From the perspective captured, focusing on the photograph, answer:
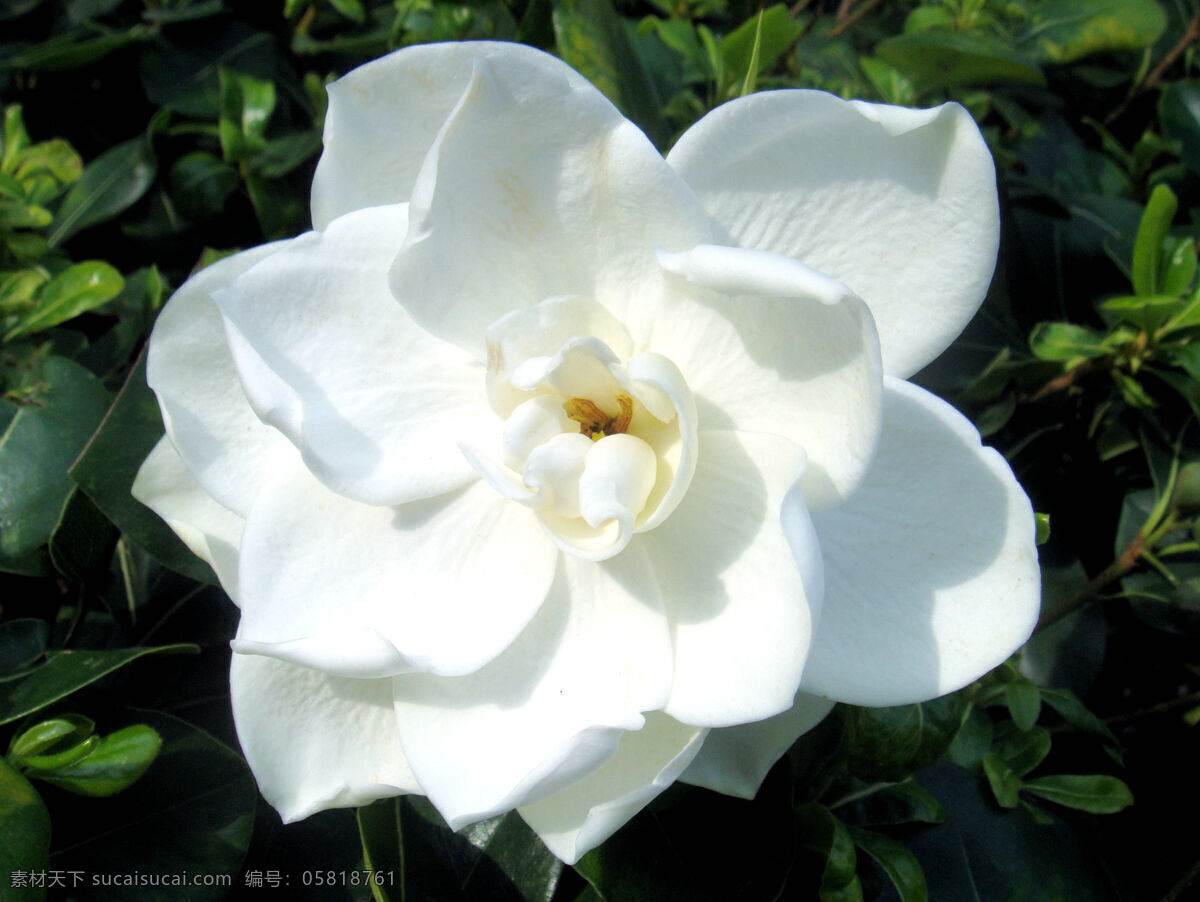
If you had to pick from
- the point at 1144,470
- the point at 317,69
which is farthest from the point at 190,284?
the point at 1144,470

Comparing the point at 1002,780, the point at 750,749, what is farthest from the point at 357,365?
the point at 1002,780

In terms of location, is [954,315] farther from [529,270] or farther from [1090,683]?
[1090,683]

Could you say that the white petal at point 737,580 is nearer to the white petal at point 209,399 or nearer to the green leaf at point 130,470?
the white petal at point 209,399

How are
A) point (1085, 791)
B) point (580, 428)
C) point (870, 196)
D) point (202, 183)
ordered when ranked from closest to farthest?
point (870, 196) → point (580, 428) → point (1085, 791) → point (202, 183)

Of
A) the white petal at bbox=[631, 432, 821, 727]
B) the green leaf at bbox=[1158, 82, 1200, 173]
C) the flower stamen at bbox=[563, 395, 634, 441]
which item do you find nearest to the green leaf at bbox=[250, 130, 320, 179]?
the flower stamen at bbox=[563, 395, 634, 441]

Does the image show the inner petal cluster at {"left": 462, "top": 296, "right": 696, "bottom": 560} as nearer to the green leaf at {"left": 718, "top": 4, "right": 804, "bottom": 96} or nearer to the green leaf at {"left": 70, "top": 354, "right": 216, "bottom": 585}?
the green leaf at {"left": 70, "top": 354, "right": 216, "bottom": 585}

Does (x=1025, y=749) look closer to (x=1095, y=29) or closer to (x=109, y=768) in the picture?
(x=109, y=768)

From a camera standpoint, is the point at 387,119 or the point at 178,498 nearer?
the point at 387,119
